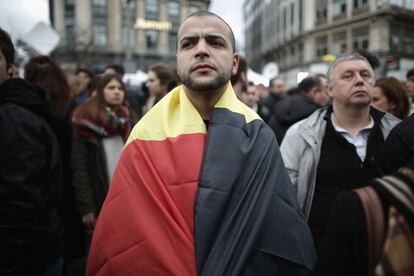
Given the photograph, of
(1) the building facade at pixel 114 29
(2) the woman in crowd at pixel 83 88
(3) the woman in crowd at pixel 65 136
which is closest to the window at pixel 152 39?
(1) the building facade at pixel 114 29

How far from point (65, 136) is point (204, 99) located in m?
1.73

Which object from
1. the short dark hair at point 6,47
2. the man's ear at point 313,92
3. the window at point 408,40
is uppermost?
the window at point 408,40

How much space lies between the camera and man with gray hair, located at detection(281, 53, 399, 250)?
7.92ft

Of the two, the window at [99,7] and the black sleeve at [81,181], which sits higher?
the window at [99,7]

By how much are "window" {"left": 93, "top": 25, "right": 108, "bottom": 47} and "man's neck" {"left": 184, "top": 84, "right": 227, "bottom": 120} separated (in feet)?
128

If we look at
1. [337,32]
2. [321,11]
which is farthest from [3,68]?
[321,11]

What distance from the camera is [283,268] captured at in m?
1.55

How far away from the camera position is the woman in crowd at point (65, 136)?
312cm

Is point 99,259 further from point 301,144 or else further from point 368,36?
point 368,36

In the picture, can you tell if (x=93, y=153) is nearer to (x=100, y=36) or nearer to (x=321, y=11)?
(x=321, y=11)

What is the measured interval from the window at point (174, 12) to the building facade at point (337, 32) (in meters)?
11.4

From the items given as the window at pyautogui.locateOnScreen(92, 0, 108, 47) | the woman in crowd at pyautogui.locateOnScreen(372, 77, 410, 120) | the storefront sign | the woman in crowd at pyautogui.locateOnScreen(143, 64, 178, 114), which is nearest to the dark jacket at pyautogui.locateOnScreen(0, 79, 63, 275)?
the woman in crowd at pyautogui.locateOnScreen(143, 64, 178, 114)

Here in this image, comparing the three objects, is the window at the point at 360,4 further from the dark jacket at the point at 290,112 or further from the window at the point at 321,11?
the dark jacket at the point at 290,112

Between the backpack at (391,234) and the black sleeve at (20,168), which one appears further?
the black sleeve at (20,168)
